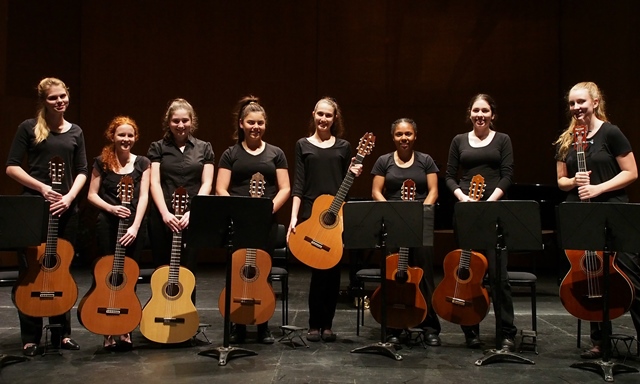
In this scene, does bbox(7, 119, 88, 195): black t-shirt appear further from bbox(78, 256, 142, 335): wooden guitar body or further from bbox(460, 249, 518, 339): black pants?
bbox(460, 249, 518, 339): black pants

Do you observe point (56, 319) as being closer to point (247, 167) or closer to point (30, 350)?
point (30, 350)

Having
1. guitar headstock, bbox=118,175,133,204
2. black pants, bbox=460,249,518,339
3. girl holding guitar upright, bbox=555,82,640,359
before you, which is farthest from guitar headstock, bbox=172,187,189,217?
girl holding guitar upright, bbox=555,82,640,359

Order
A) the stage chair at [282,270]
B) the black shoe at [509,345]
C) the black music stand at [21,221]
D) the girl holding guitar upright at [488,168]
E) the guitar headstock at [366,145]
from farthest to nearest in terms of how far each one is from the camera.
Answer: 1. the stage chair at [282,270]
2. the guitar headstock at [366,145]
3. the girl holding guitar upright at [488,168]
4. the black shoe at [509,345]
5. the black music stand at [21,221]

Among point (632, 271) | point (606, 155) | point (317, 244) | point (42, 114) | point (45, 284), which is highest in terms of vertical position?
point (42, 114)

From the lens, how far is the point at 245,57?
9.30 meters

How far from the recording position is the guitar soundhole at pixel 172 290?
421 centimetres

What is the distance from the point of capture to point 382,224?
395cm

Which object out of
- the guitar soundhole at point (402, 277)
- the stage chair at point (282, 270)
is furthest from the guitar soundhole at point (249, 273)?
the guitar soundhole at point (402, 277)

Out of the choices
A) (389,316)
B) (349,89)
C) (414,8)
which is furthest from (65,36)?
(389,316)

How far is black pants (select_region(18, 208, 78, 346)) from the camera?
4.09 m

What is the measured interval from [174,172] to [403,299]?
1875mm

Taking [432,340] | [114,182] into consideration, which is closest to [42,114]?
[114,182]

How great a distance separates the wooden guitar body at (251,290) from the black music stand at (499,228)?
4.55 feet

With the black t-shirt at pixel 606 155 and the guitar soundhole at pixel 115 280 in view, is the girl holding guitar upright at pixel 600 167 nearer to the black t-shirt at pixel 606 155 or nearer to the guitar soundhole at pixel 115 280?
the black t-shirt at pixel 606 155
